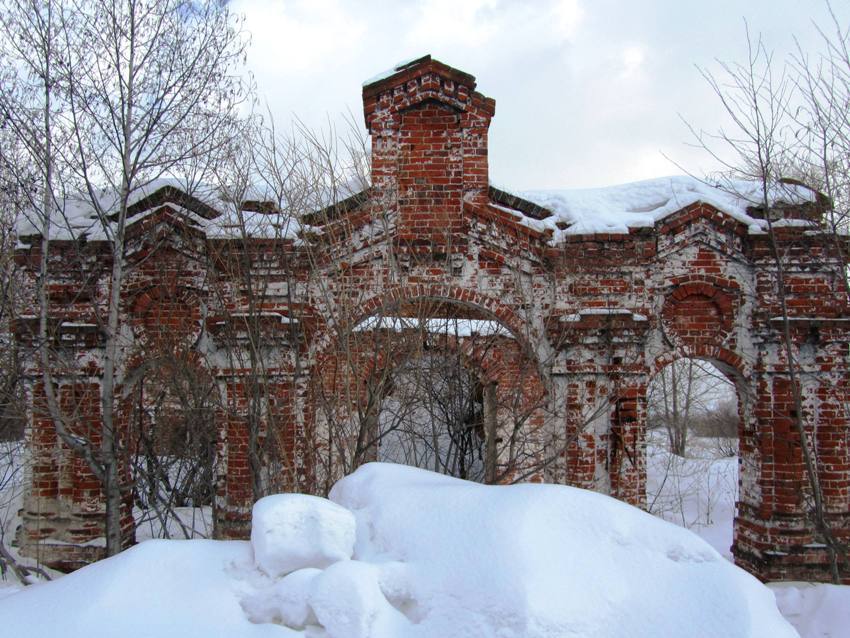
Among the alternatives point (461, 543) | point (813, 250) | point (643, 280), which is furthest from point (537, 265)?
point (461, 543)

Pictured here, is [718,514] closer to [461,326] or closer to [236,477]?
[461,326]

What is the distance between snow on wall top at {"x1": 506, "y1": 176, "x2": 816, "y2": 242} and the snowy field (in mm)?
4542

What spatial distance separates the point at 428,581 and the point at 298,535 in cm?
54

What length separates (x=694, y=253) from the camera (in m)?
6.69

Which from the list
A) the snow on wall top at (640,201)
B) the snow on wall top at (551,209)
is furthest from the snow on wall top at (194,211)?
the snow on wall top at (640,201)

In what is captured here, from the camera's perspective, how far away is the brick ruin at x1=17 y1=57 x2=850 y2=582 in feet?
20.8

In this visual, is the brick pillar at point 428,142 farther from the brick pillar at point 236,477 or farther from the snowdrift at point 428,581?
the snowdrift at point 428,581

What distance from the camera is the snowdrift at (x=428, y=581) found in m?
2.04

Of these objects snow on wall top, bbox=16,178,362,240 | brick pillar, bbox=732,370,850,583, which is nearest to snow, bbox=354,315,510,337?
snow on wall top, bbox=16,178,362,240

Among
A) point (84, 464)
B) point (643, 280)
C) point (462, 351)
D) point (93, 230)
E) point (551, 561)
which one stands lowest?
point (84, 464)

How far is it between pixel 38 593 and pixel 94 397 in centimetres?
462

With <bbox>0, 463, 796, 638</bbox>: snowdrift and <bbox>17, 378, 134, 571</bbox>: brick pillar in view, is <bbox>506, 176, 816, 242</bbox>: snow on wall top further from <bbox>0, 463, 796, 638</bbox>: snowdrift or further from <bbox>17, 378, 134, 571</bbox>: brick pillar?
<bbox>17, 378, 134, 571</bbox>: brick pillar

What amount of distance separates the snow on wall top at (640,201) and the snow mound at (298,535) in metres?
4.72

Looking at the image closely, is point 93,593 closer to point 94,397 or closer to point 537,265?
point 94,397
